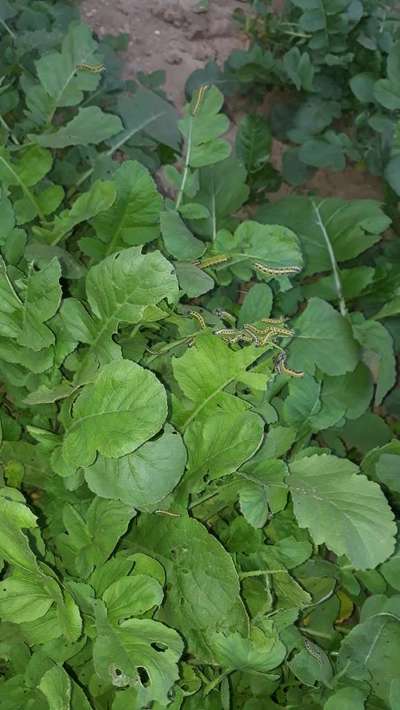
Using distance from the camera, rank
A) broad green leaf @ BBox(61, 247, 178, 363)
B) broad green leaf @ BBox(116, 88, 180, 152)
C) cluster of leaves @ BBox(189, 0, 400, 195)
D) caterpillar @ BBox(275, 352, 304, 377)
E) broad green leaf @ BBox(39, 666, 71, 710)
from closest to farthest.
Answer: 1. broad green leaf @ BBox(39, 666, 71, 710)
2. broad green leaf @ BBox(61, 247, 178, 363)
3. caterpillar @ BBox(275, 352, 304, 377)
4. broad green leaf @ BBox(116, 88, 180, 152)
5. cluster of leaves @ BBox(189, 0, 400, 195)

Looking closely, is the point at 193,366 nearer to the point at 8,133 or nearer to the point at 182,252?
the point at 182,252

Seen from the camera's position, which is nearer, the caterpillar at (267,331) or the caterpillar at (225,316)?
the caterpillar at (267,331)

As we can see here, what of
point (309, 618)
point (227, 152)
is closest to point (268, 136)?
point (227, 152)

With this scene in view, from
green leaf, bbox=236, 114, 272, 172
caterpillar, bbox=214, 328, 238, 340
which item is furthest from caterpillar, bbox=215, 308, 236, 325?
green leaf, bbox=236, 114, 272, 172

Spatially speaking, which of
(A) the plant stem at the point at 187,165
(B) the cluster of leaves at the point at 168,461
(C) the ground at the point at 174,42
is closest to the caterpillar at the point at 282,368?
(B) the cluster of leaves at the point at 168,461

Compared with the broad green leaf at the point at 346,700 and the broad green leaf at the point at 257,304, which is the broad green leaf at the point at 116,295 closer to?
the broad green leaf at the point at 257,304

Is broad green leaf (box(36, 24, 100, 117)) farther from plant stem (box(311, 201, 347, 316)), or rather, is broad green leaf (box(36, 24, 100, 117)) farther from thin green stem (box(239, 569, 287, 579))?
thin green stem (box(239, 569, 287, 579))
